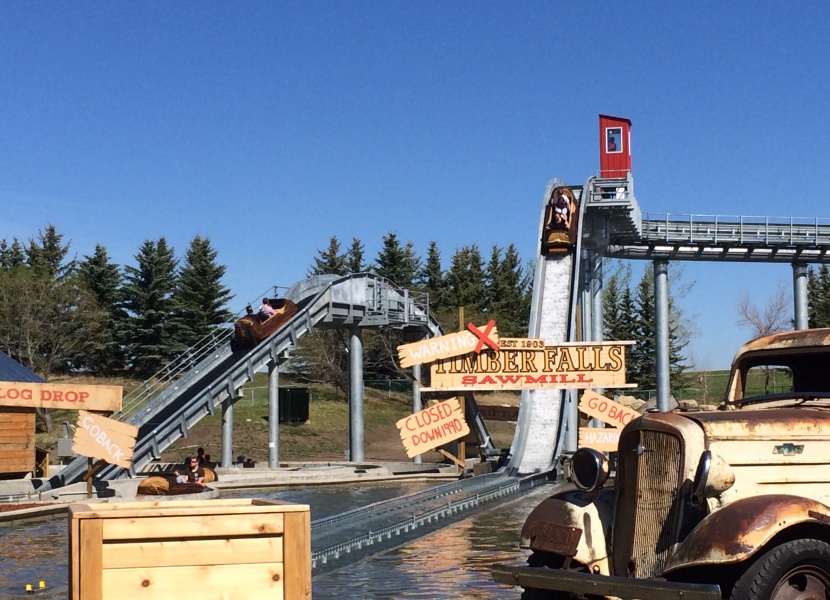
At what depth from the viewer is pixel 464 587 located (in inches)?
439

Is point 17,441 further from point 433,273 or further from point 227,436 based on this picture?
point 433,273

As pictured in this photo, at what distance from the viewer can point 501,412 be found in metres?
33.3

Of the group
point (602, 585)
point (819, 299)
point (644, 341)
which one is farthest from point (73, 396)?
point (819, 299)

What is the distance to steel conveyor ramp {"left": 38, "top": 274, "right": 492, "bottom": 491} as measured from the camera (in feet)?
90.5

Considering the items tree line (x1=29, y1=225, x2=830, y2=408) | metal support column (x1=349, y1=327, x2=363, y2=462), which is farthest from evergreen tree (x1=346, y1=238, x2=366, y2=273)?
metal support column (x1=349, y1=327, x2=363, y2=462)

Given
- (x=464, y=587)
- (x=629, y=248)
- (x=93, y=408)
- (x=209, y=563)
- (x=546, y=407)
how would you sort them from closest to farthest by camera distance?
(x=209, y=563) → (x=464, y=587) → (x=93, y=408) → (x=546, y=407) → (x=629, y=248)

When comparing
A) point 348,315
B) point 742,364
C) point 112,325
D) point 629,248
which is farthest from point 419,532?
point 112,325

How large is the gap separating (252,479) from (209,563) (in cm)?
2240

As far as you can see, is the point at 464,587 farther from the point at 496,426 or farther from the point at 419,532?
the point at 496,426

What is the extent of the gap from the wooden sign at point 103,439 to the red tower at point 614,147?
2928cm

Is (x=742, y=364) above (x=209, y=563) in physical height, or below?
above

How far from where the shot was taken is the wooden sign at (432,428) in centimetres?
2152

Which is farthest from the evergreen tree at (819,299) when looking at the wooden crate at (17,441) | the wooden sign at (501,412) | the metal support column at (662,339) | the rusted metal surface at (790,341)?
the rusted metal surface at (790,341)

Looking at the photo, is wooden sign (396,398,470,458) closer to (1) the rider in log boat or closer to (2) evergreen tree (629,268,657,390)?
(1) the rider in log boat
